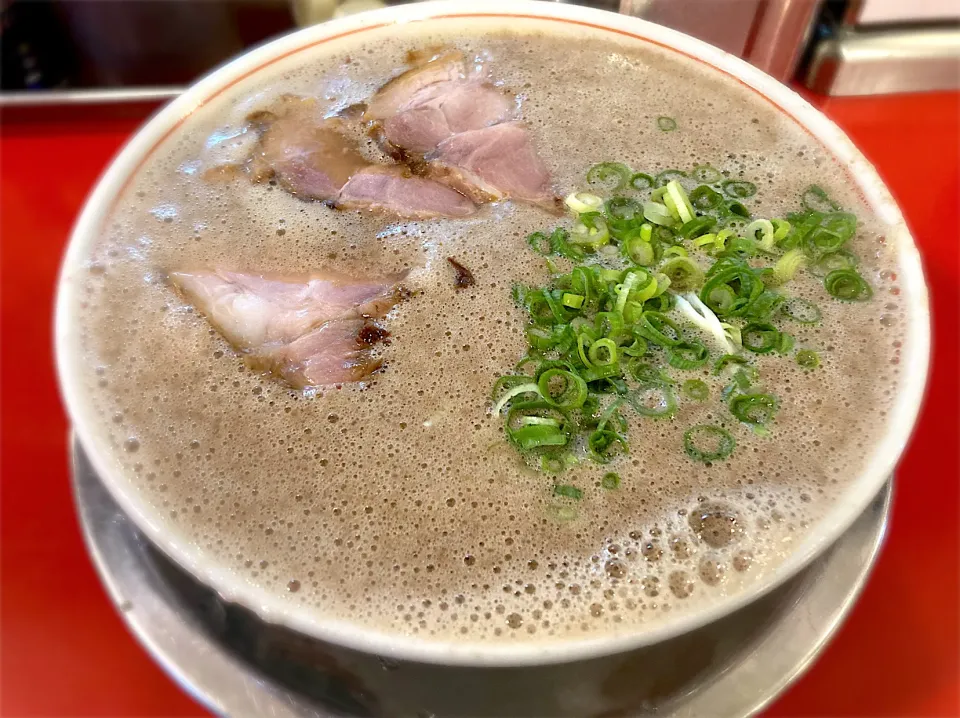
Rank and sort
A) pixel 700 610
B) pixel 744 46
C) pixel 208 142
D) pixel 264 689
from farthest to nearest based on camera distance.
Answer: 1. pixel 744 46
2. pixel 208 142
3. pixel 264 689
4. pixel 700 610

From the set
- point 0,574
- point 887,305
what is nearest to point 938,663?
point 887,305

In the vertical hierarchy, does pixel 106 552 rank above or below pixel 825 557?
below

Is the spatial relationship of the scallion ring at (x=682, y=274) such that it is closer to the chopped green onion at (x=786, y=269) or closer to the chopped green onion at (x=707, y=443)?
the chopped green onion at (x=786, y=269)

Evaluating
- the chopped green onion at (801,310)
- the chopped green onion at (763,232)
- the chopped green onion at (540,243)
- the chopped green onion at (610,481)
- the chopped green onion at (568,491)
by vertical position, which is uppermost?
the chopped green onion at (763,232)

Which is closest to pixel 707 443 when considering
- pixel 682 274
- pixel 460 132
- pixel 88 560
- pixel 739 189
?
pixel 682 274

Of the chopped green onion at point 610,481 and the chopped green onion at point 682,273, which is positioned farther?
the chopped green onion at point 682,273

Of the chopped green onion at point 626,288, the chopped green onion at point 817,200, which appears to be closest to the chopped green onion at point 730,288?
the chopped green onion at point 626,288

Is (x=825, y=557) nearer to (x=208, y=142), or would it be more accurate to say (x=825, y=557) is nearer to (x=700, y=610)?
(x=700, y=610)
